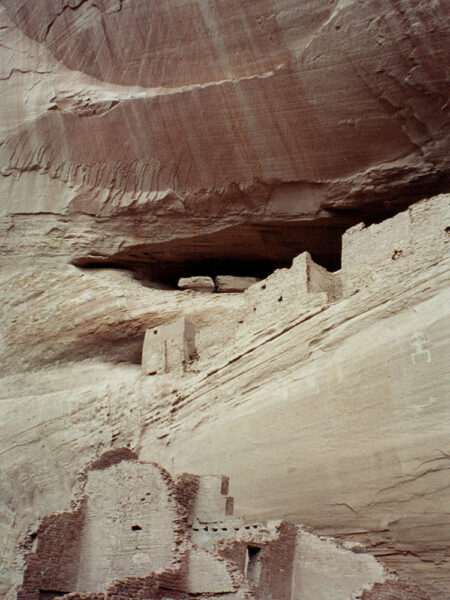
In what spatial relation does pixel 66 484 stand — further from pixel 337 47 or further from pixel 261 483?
pixel 337 47

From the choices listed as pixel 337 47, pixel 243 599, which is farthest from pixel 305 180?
pixel 243 599

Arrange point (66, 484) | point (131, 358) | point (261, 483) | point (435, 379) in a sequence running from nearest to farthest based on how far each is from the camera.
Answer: point (435, 379) < point (261, 483) < point (66, 484) < point (131, 358)

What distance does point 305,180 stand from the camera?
13922 mm

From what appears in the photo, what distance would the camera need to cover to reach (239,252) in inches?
630

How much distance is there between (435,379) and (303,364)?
2096 mm

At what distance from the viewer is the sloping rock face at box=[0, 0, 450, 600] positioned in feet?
29.7

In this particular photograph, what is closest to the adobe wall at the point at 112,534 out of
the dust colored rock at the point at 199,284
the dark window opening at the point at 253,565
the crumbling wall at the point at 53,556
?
the crumbling wall at the point at 53,556

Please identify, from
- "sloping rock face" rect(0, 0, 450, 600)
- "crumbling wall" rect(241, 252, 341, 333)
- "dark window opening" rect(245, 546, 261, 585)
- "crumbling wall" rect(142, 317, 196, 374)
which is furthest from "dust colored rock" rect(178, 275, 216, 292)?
"dark window opening" rect(245, 546, 261, 585)

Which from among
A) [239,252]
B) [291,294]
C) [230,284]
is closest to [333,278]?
[291,294]

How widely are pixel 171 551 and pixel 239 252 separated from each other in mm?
9004

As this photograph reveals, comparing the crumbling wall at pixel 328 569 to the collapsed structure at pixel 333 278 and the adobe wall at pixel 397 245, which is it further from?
the adobe wall at pixel 397 245

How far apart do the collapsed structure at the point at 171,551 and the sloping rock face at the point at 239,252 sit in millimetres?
474

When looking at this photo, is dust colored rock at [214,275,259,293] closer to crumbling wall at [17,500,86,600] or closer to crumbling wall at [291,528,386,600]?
crumbling wall at [17,500,86,600]

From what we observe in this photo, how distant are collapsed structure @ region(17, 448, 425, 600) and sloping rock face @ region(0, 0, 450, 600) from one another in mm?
474
